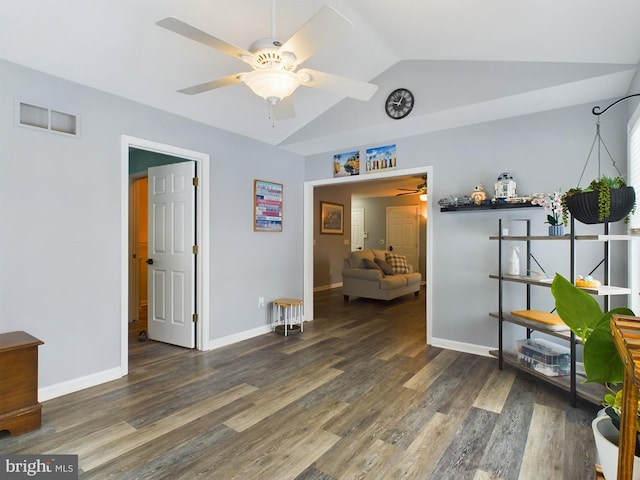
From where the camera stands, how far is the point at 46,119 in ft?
8.48

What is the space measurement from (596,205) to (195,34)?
244cm

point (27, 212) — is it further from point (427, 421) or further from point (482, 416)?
point (482, 416)

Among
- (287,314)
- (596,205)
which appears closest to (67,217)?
(287,314)

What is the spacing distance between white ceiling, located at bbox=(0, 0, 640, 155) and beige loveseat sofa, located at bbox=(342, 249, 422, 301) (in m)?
3.19

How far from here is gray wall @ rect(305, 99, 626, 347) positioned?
3035 mm

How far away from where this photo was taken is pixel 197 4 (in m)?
2.38

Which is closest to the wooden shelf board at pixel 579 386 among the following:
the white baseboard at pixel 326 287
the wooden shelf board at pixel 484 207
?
the wooden shelf board at pixel 484 207

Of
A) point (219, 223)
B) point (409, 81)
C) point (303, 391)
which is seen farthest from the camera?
point (219, 223)

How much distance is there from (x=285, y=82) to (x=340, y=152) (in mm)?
2721

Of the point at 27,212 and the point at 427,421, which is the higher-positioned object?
the point at 27,212

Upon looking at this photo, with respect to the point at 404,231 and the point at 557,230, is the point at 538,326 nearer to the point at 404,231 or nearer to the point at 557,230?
the point at 557,230

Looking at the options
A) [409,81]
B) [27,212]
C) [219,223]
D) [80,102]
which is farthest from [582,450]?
[80,102]

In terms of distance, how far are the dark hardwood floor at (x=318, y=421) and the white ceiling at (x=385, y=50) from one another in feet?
7.97

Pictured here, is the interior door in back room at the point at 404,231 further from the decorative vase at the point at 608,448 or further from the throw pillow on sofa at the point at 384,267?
the decorative vase at the point at 608,448
